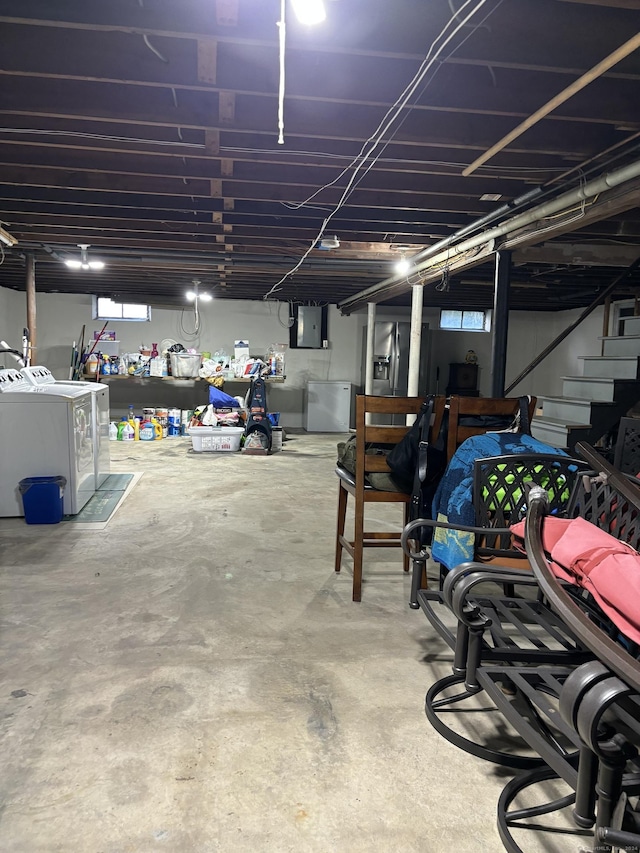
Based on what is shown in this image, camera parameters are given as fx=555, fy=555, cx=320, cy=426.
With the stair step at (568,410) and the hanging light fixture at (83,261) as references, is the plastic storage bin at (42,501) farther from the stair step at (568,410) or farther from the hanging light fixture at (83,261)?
the stair step at (568,410)

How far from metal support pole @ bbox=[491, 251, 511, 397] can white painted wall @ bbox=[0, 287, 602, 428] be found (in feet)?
19.2

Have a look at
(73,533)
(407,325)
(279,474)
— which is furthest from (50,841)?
(407,325)

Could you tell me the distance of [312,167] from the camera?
333cm

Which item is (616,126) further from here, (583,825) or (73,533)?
(73,533)

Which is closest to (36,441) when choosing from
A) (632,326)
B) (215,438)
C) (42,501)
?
(42,501)

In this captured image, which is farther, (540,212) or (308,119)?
(540,212)

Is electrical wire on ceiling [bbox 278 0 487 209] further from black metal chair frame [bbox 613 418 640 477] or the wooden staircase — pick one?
the wooden staircase

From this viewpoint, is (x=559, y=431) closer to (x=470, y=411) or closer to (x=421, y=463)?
(x=470, y=411)

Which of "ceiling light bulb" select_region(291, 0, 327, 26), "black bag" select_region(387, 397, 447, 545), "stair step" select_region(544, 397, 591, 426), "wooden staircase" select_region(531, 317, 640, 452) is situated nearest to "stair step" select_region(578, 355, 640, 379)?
"wooden staircase" select_region(531, 317, 640, 452)

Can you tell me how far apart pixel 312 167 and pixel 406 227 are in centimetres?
146

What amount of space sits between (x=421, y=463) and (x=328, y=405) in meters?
7.14

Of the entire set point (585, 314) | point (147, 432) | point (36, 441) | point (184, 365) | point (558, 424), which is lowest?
point (147, 432)

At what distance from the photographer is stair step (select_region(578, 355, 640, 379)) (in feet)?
14.3

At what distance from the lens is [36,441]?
4.21m
